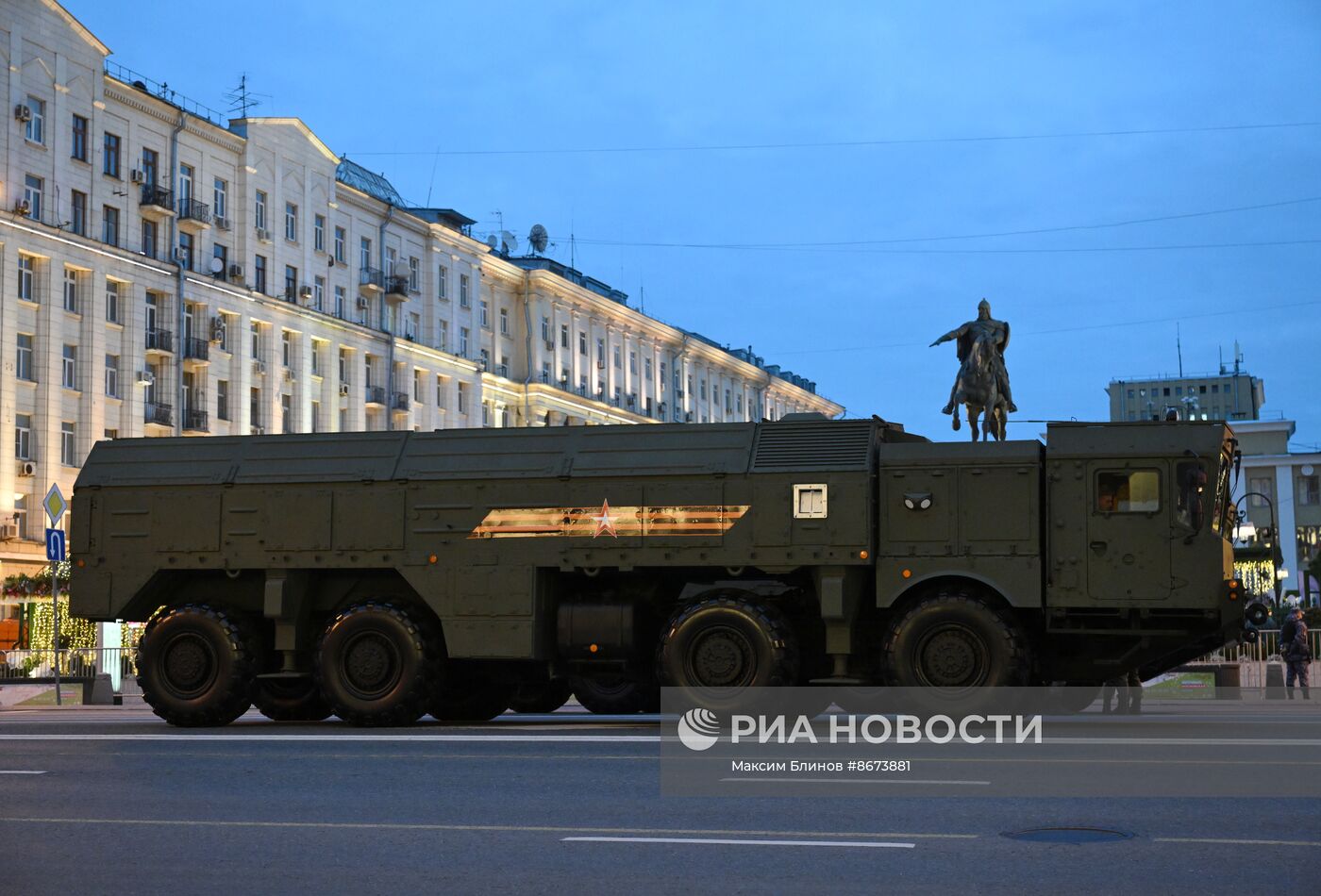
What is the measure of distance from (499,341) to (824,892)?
270ft

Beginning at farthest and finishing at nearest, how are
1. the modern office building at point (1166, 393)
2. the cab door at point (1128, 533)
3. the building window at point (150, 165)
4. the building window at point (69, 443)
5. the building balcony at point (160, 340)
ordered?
the modern office building at point (1166, 393) < the building window at point (150, 165) < the building balcony at point (160, 340) < the building window at point (69, 443) < the cab door at point (1128, 533)

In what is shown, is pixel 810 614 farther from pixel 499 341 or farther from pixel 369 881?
pixel 499 341

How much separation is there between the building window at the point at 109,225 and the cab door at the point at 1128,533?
49451mm

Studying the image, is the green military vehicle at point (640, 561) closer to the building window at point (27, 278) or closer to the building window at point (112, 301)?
the building window at point (27, 278)

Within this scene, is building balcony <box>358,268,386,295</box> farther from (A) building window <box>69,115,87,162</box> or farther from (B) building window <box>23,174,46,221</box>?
(B) building window <box>23,174,46,221</box>

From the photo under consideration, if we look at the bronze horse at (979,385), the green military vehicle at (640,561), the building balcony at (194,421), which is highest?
the building balcony at (194,421)

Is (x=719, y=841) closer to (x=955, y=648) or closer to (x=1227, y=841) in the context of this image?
(x=1227, y=841)

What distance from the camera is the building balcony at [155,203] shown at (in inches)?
2415

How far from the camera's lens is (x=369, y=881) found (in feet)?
25.6

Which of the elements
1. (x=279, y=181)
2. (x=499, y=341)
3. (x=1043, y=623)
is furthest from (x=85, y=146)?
(x=1043, y=623)

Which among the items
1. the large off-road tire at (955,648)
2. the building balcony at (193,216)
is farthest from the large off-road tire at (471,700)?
the building balcony at (193,216)

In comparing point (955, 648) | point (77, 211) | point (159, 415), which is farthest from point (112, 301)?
point (955, 648)

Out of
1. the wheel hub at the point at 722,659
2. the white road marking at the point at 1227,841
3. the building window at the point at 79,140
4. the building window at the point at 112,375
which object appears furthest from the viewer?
the building window at the point at 112,375

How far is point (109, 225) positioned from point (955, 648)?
1975 inches
